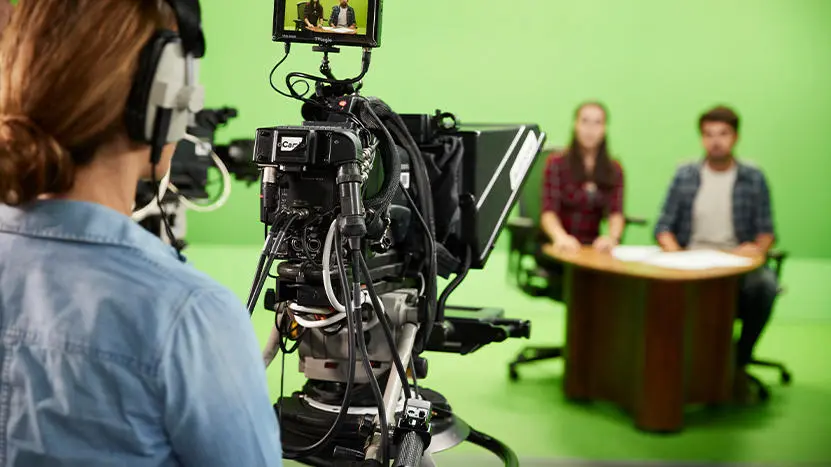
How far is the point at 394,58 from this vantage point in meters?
6.08

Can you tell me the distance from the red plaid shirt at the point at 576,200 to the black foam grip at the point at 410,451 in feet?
8.59

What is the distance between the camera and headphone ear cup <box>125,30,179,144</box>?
0.98 meters

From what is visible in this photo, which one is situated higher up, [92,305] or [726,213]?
[92,305]

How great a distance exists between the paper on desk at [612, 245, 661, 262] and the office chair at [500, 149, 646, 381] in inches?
13.5

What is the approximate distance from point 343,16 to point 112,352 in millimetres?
1276

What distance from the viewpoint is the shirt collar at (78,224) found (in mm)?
964

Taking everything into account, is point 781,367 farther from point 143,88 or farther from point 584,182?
point 143,88

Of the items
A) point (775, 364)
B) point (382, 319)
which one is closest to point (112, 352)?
point (382, 319)

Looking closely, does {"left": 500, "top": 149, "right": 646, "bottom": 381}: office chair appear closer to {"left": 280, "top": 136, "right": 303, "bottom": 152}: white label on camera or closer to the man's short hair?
the man's short hair

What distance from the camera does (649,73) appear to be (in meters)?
6.41

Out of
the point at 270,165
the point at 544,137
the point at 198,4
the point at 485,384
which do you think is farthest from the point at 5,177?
the point at 485,384

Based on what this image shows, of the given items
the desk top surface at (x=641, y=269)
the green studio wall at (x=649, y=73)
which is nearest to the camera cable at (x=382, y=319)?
the desk top surface at (x=641, y=269)

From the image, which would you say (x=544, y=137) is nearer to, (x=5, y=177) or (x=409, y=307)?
(x=409, y=307)

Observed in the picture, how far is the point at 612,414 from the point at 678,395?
1.15ft
